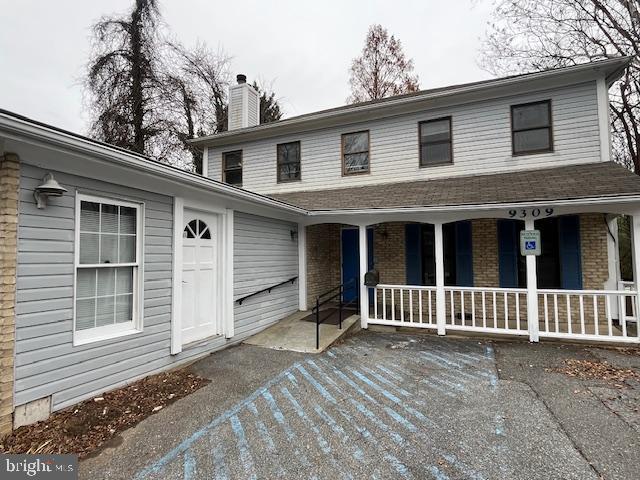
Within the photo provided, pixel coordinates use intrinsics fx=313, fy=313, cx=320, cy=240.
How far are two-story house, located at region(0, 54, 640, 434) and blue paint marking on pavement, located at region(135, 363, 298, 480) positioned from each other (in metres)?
1.58

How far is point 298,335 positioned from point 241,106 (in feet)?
27.9

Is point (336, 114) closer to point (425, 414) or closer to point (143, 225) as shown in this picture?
point (143, 225)

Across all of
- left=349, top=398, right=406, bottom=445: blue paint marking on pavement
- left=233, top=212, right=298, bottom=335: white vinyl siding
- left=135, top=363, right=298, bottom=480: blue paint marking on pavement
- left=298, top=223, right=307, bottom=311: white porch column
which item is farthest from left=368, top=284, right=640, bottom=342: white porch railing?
left=135, top=363, right=298, bottom=480: blue paint marking on pavement

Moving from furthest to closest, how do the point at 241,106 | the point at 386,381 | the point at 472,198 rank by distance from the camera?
the point at 241,106
the point at 472,198
the point at 386,381

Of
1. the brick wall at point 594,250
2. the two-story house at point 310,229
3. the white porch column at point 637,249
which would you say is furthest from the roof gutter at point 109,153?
the brick wall at point 594,250

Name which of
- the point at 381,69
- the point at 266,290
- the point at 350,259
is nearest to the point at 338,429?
the point at 266,290

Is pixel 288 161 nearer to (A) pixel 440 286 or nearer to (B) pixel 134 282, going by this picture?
(A) pixel 440 286

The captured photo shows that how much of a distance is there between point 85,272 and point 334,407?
3.43 m

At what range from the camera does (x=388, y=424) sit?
10.9 feet

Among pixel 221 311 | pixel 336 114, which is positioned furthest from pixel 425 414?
pixel 336 114

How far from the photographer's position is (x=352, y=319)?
739cm

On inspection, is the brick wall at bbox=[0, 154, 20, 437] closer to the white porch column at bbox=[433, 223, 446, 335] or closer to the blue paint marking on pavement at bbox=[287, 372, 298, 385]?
the blue paint marking on pavement at bbox=[287, 372, 298, 385]

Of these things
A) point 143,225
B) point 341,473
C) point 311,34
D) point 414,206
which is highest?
point 311,34

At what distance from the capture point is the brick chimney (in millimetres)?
11109
